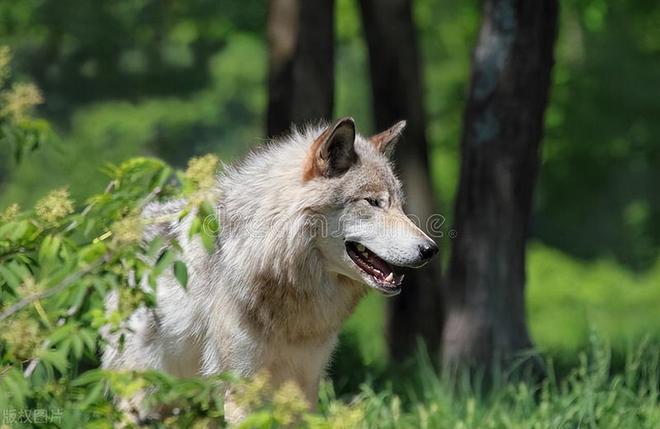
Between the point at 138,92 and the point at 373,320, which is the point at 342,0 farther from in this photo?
the point at 373,320

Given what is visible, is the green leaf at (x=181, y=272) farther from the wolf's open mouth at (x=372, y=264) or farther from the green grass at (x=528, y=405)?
the green grass at (x=528, y=405)

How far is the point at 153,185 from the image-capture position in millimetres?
3812

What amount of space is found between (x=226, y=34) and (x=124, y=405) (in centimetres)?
1321

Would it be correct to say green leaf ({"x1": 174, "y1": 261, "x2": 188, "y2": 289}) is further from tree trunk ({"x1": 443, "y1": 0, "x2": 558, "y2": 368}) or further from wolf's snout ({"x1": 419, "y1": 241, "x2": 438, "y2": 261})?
tree trunk ({"x1": 443, "y1": 0, "x2": 558, "y2": 368})

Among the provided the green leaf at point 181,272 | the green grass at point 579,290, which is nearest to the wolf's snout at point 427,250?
the green leaf at point 181,272

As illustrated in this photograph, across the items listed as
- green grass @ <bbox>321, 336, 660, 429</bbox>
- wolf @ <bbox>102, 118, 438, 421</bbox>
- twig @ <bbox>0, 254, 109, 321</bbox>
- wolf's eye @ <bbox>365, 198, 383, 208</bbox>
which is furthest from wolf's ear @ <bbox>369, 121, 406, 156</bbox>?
twig @ <bbox>0, 254, 109, 321</bbox>

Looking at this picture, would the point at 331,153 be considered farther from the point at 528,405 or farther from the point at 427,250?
the point at 528,405

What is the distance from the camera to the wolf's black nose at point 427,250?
5117 mm

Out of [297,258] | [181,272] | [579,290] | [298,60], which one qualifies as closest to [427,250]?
[297,258]

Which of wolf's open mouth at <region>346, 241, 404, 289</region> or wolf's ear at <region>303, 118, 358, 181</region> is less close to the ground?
wolf's ear at <region>303, 118, 358, 181</region>

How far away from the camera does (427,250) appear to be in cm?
513

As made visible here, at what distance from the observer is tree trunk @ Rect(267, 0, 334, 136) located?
305 inches

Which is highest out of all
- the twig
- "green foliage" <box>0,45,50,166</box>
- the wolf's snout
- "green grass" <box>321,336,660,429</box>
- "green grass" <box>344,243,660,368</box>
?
"green foliage" <box>0,45,50,166</box>

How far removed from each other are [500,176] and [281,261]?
7.90 feet
